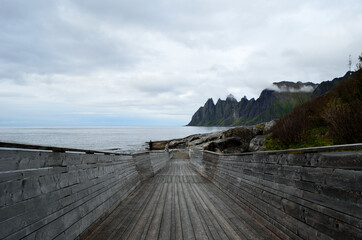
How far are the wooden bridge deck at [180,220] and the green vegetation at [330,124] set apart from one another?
6.70m

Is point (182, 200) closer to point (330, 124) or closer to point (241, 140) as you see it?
point (330, 124)

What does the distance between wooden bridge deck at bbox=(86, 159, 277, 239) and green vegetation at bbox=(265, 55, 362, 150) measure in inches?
264

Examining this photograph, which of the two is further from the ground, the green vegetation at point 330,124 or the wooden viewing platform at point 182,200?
the green vegetation at point 330,124

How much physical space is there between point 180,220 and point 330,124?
35.4ft

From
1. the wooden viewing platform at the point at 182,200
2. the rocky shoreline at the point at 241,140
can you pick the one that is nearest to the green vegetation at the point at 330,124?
the rocky shoreline at the point at 241,140

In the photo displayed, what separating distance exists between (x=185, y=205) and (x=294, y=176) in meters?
3.49

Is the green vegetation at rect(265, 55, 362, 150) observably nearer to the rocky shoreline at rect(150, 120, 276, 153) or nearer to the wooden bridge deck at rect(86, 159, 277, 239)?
the rocky shoreline at rect(150, 120, 276, 153)

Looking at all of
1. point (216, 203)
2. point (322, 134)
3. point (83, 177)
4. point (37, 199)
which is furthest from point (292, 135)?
point (37, 199)

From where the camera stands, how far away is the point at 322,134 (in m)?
14.1

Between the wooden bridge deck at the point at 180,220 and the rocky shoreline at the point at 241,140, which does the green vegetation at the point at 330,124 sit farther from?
the wooden bridge deck at the point at 180,220

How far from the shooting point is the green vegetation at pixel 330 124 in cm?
959

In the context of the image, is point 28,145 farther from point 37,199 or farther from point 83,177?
point 83,177

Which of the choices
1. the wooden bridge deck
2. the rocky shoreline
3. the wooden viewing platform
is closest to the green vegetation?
the rocky shoreline

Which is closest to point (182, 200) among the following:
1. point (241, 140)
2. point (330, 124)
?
point (330, 124)
